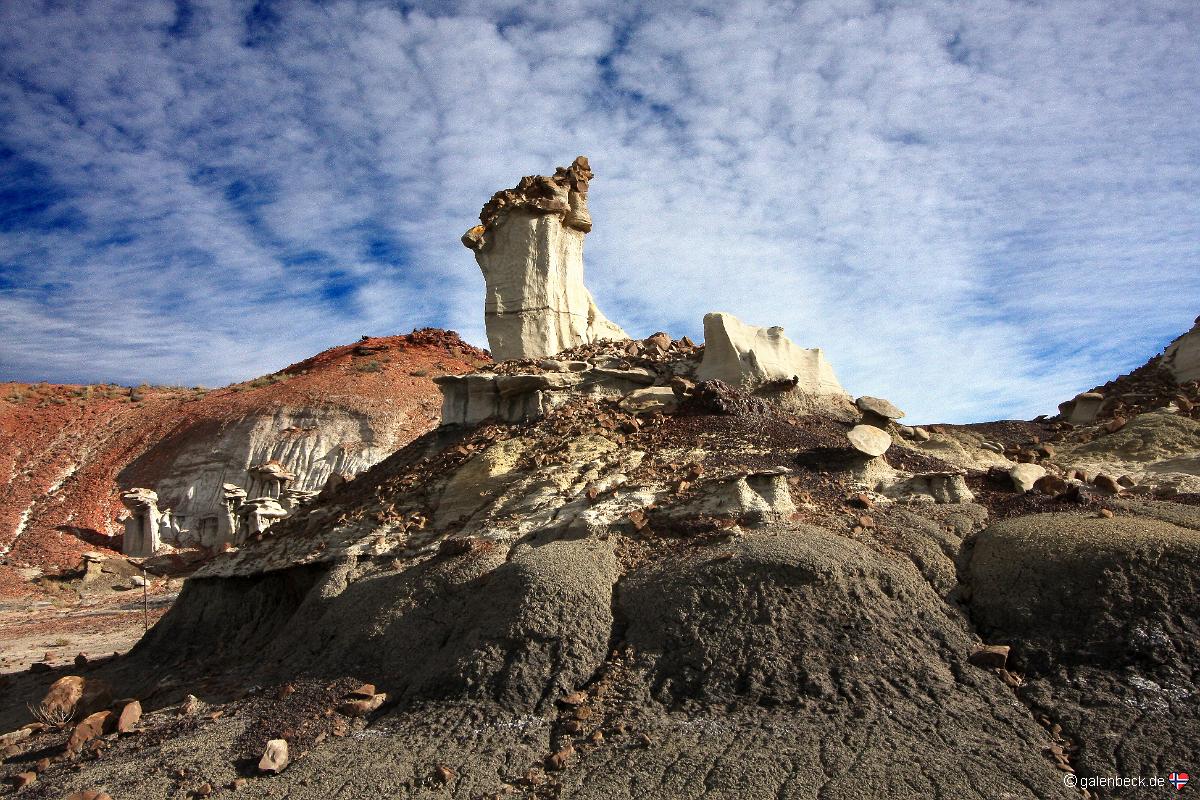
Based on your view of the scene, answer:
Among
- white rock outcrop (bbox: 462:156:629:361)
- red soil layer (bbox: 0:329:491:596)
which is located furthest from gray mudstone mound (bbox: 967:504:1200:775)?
red soil layer (bbox: 0:329:491:596)

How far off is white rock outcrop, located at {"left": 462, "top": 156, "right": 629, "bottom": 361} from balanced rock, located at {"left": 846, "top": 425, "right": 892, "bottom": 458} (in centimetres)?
764

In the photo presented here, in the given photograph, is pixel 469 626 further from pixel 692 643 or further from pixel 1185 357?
pixel 1185 357

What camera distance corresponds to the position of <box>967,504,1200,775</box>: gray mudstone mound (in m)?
5.77

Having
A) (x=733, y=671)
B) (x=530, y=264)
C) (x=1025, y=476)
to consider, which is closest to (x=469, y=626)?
(x=733, y=671)

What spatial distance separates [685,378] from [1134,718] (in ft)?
26.3

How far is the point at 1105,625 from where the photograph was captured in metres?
6.67

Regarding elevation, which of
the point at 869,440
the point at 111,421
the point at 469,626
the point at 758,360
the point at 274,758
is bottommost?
the point at 274,758

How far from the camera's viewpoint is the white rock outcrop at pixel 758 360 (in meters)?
12.6

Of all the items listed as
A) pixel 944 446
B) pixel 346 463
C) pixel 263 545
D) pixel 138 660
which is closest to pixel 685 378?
pixel 944 446

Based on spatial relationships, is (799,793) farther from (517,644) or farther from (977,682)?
(517,644)

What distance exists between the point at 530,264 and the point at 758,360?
599 cm

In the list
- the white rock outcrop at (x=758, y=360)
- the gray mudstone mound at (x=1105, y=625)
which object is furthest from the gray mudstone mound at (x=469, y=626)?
the white rock outcrop at (x=758, y=360)

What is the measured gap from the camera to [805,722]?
20.5 feet

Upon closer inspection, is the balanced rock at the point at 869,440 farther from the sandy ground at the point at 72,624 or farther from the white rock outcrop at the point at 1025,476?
the sandy ground at the point at 72,624
